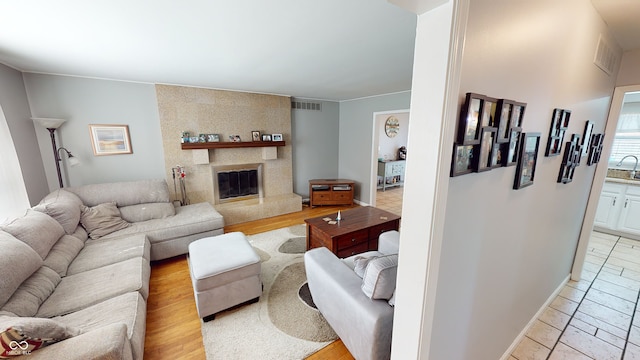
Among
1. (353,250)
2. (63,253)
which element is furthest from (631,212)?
(63,253)

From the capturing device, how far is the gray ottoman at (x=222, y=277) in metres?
1.94

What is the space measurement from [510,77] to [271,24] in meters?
1.42

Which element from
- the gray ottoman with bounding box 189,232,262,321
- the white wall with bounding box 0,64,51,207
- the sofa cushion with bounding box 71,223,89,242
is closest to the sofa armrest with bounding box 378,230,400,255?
the gray ottoman with bounding box 189,232,262,321

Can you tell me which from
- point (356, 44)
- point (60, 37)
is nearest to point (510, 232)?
point (356, 44)

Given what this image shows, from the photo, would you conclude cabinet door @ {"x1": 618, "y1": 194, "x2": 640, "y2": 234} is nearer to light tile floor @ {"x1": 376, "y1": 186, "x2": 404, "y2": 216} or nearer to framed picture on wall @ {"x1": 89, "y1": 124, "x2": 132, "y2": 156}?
light tile floor @ {"x1": 376, "y1": 186, "x2": 404, "y2": 216}

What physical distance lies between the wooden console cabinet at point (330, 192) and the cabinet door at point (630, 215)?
4.16 meters

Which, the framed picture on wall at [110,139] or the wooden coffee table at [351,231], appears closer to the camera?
the wooden coffee table at [351,231]

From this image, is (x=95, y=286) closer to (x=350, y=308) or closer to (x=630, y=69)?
(x=350, y=308)

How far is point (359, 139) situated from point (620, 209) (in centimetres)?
421

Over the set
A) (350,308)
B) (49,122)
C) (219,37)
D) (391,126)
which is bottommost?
(350,308)

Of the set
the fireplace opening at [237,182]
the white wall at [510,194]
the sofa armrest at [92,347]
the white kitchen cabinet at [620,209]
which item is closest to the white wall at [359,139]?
the fireplace opening at [237,182]

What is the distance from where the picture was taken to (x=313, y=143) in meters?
5.23

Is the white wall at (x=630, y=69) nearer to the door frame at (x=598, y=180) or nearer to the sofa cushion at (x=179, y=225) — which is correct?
the door frame at (x=598, y=180)

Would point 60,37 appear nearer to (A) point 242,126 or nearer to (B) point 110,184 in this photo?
(B) point 110,184
